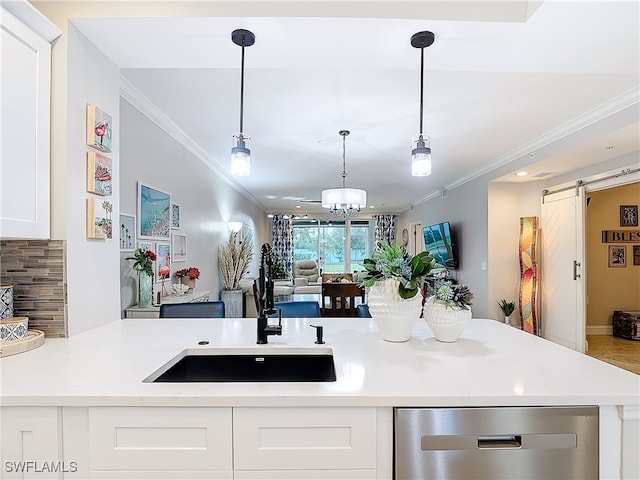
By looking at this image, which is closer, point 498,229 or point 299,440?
point 299,440

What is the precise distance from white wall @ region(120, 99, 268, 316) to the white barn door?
4.47 meters

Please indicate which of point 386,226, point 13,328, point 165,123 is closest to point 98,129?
point 13,328

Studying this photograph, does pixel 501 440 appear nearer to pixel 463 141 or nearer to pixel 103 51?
pixel 103 51

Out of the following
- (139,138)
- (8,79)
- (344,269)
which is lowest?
(344,269)

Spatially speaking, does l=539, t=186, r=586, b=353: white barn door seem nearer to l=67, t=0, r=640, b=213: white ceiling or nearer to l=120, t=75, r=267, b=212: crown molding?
l=67, t=0, r=640, b=213: white ceiling

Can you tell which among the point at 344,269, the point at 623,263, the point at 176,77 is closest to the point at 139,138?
the point at 176,77

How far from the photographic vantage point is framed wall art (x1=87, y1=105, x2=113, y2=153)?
5.13 feet

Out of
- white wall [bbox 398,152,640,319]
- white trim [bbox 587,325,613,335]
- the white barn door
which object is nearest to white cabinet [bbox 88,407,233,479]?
the white barn door

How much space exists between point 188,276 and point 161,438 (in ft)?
8.68

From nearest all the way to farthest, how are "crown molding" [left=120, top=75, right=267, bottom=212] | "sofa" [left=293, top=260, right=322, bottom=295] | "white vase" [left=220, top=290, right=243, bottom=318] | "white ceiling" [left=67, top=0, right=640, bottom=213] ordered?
"white ceiling" [left=67, top=0, right=640, bottom=213] < "crown molding" [left=120, top=75, right=267, bottom=212] < "white vase" [left=220, top=290, right=243, bottom=318] < "sofa" [left=293, top=260, right=322, bottom=295]

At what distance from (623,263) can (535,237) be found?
6.40ft

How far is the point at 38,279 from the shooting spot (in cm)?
143

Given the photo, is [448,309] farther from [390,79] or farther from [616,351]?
[616,351]

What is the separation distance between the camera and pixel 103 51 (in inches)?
66.3
